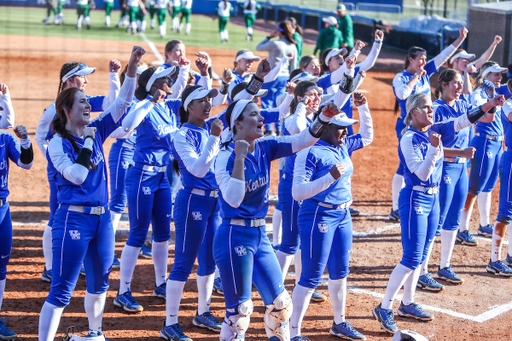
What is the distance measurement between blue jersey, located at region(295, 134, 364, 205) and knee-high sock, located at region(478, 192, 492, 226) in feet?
13.1

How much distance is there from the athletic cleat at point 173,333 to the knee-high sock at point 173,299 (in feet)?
0.14

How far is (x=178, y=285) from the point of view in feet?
18.2

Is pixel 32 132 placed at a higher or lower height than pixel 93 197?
lower

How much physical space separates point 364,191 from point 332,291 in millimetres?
5509

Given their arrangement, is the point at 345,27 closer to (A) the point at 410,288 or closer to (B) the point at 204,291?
(A) the point at 410,288

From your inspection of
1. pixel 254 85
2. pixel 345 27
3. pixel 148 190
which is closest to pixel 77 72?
pixel 148 190

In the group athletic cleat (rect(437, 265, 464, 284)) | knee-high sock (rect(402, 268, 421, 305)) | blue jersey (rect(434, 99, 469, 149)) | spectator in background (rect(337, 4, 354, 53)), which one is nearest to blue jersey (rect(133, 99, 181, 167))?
knee-high sock (rect(402, 268, 421, 305))

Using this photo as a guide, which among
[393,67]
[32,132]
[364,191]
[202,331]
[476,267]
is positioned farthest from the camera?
[393,67]

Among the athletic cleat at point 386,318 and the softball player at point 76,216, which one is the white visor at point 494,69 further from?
the softball player at point 76,216

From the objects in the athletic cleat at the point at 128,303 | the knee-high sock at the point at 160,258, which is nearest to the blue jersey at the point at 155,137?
the knee-high sock at the point at 160,258

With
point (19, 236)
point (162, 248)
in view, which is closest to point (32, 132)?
point (19, 236)

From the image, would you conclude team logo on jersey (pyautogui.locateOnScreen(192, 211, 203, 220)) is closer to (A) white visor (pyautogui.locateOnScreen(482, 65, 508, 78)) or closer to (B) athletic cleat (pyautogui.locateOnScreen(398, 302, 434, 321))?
(B) athletic cleat (pyautogui.locateOnScreen(398, 302, 434, 321))

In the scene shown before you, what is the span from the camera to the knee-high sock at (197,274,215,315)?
5777mm

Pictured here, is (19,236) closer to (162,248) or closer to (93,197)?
(162,248)
